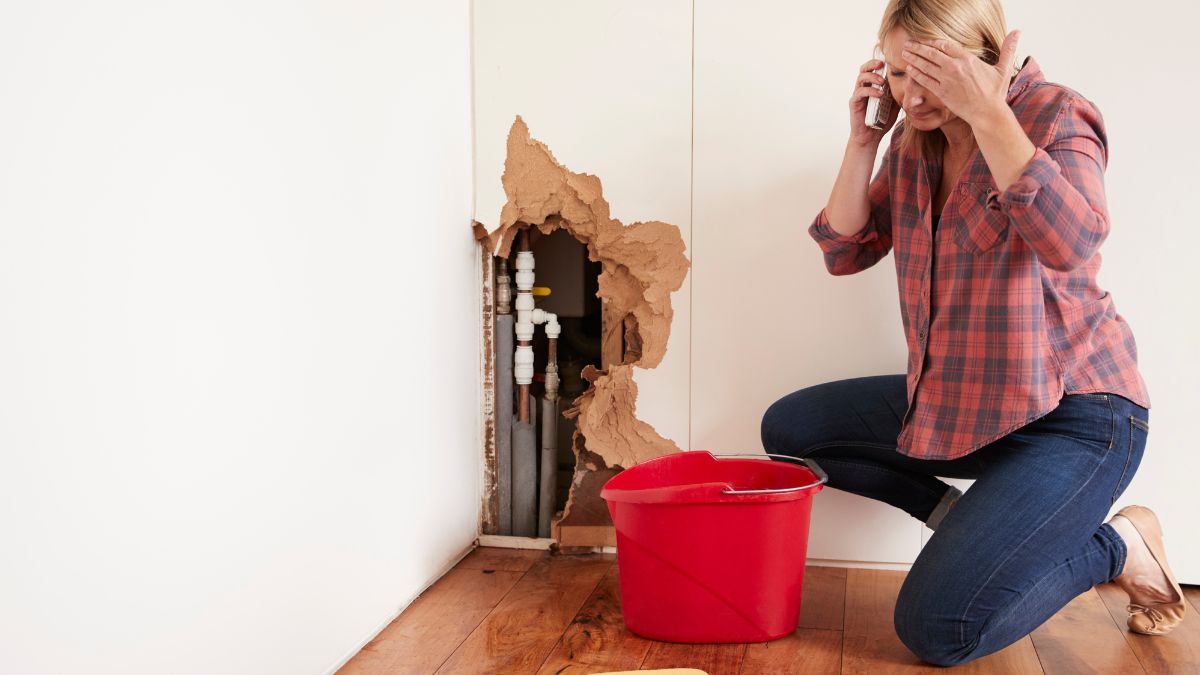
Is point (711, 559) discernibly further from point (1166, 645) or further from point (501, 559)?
point (1166, 645)

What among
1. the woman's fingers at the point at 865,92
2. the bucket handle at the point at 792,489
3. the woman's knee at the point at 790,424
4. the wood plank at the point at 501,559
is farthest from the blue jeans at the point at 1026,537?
the wood plank at the point at 501,559

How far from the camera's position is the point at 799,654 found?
1.62 meters

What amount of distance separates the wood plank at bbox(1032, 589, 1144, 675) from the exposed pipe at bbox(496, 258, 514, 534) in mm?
1150

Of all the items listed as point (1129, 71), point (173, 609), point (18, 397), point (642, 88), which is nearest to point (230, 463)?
point (173, 609)

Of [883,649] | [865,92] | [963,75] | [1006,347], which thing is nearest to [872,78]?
[865,92]

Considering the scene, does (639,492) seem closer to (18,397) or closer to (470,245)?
(470,245)

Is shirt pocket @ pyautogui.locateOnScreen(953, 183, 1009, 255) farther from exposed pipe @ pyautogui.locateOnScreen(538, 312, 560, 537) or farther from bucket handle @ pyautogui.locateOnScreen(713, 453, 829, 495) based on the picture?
exposed pipe @ pyautogui.locateOnScreen(538, 312, 560, 537)

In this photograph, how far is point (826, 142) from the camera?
197cm

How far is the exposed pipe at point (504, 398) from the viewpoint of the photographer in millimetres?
2209

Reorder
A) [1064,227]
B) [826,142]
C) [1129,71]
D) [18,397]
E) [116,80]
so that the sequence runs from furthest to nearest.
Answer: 1. [826,142]
2. [1129,71]
3. [1064,227]
4. [116,80]
5. [18,397]

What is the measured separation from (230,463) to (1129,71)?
69.2 inches

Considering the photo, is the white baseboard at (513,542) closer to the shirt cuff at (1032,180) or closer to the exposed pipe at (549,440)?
the exposed pipe at (549,440)

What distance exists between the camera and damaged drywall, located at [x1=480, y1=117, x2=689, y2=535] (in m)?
2.07

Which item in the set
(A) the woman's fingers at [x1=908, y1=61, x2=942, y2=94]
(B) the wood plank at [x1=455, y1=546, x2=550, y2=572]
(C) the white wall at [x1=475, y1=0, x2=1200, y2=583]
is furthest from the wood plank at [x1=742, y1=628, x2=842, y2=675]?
(A) the woman's fingers at [x1=908, y1=61, x2=942, y2=94]
